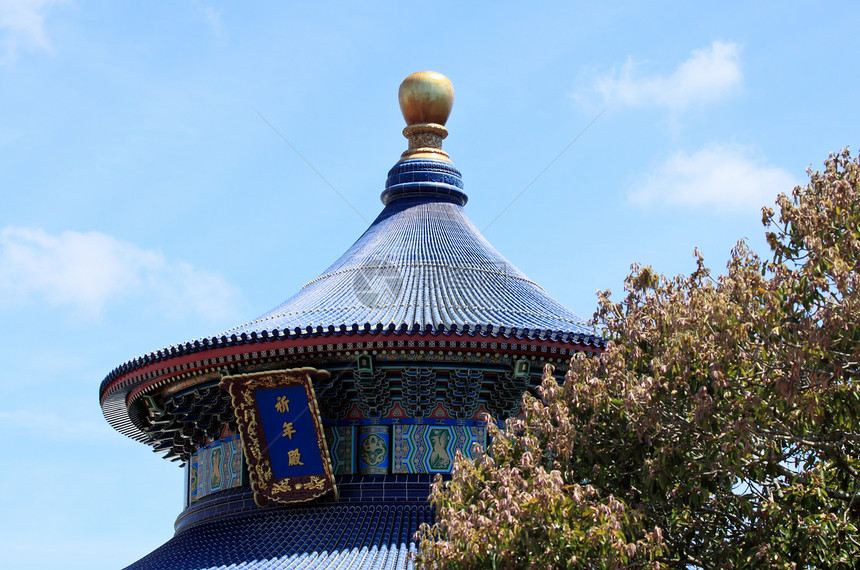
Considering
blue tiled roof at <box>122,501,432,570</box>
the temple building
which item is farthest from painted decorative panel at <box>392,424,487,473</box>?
blue tiled roof at <box>122,501,432,570</box>

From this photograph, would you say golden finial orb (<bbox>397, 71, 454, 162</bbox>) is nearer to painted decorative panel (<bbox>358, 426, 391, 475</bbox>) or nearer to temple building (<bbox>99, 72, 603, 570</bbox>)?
temple building (<bbox>99, 72, 603, 570</bbox>)

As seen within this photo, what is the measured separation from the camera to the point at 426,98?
23.0m

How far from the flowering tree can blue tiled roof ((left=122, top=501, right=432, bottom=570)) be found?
15.0ft

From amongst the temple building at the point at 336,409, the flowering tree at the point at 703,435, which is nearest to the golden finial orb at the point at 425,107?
the temple building at the point at 336,409

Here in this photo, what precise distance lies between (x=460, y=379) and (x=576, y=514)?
7045mm

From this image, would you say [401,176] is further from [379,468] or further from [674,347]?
[674,347]

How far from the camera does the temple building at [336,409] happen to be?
15195mm

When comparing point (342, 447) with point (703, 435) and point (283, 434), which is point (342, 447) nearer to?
point (283, 434)

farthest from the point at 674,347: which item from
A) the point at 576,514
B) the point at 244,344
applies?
the point at 244,344

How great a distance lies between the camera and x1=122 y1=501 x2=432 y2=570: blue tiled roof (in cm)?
1436

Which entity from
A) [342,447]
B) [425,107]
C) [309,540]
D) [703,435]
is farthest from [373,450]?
[425,107]

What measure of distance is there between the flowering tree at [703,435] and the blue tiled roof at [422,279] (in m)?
5.49

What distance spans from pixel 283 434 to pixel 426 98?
9466 mm

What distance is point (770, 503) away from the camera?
9109 mm
